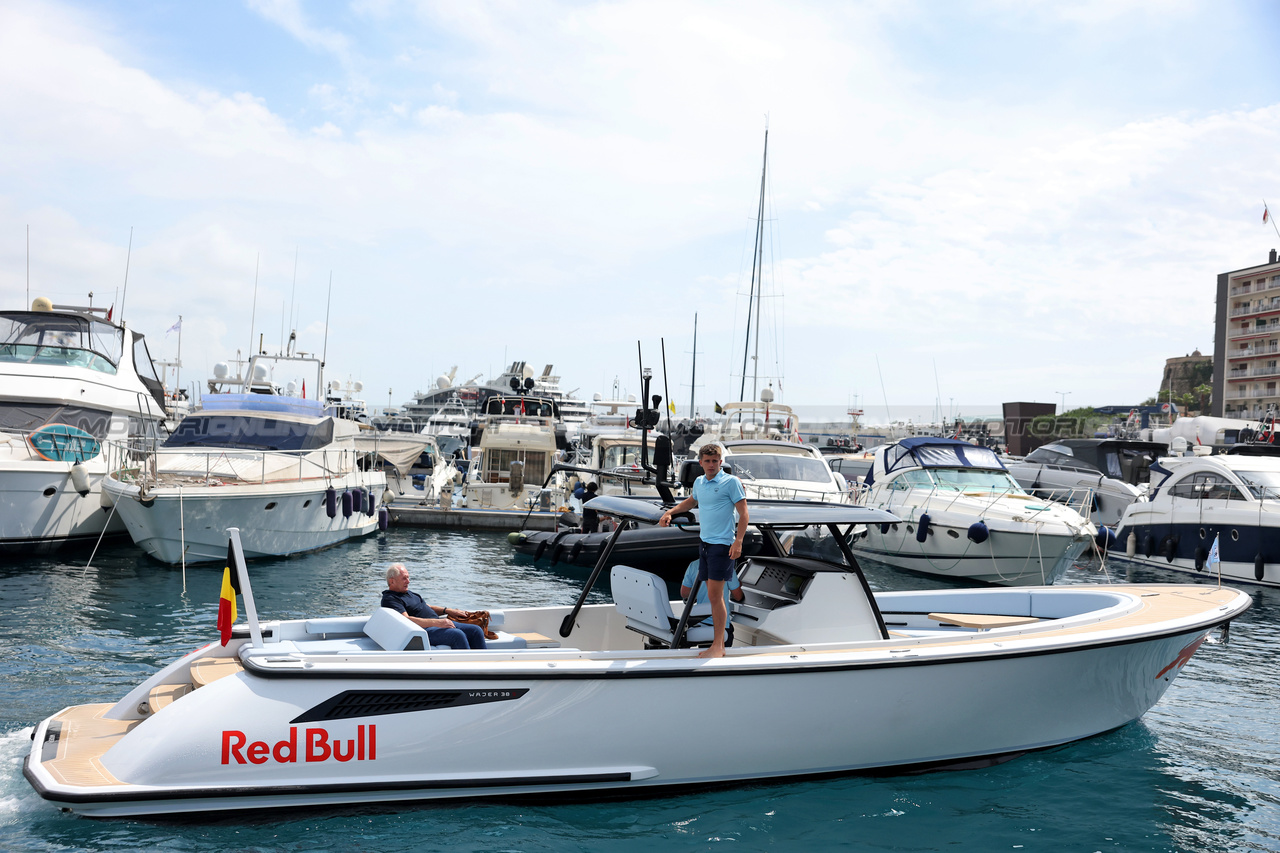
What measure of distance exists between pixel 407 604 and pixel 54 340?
47.3ft

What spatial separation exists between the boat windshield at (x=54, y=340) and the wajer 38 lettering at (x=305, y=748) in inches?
584

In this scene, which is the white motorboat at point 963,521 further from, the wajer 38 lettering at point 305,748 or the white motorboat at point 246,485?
the white motorboat at point 246,485

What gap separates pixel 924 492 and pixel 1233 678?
7370 mm

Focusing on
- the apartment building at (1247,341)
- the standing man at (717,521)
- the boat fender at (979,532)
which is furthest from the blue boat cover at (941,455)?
the apartment building at (1247,341)

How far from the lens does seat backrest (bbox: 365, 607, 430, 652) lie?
17.5 feet

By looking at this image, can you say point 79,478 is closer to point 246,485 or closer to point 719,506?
point 246,485

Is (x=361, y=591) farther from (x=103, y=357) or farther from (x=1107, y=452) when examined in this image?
(x=1107, y=452)

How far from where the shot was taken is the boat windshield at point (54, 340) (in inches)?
633

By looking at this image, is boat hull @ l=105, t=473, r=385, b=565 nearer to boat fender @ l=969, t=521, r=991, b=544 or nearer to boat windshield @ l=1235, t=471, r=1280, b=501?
boat fender @ l=969, t=521, r=991, b=544

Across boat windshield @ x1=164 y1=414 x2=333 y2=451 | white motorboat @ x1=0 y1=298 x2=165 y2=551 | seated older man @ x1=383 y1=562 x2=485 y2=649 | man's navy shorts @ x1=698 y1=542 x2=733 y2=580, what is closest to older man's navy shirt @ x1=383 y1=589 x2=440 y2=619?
seated older man @ x1=383 y1=562 x2=485 y2=649

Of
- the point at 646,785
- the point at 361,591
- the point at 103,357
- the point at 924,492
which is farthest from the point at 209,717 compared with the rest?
the point at 103,357

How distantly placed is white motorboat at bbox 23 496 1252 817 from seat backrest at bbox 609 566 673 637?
2cm

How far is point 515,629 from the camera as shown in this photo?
6.84m

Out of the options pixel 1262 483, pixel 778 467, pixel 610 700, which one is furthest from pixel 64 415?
pixel 1262 483
